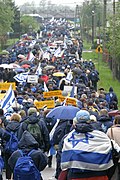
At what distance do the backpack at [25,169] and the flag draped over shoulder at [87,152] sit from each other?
4.79 feet

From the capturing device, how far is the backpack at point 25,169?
9289 mm

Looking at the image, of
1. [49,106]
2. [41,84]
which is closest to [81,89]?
[41,84]

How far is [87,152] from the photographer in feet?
25.6

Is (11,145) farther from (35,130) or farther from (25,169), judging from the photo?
(25,169)

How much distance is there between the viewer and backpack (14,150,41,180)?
929cm

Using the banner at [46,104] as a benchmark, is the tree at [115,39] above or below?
below

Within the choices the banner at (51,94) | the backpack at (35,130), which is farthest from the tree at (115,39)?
the backpack at (35,130)

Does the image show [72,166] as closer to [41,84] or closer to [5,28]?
[41,84]

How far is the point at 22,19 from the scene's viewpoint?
4451 inches

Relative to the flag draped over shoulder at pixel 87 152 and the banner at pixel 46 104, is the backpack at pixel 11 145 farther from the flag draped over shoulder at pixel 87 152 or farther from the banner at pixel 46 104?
the banner at pixel 46 104

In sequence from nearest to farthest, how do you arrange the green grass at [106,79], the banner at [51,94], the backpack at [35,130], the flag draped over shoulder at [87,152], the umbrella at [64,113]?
the flag draped over shoulder at [87,152] → the backpack at [35,130] → the umbrella at [64,113] → the banner at [51,94] → the green grass at [106,79]

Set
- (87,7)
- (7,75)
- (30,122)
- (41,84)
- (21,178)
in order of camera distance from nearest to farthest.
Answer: (21,178) → (30,122) → (41,84) → (7,75) → (87,7)

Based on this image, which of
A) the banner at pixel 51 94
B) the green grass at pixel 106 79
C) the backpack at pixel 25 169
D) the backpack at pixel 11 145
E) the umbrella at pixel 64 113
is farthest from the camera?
the green grass at pixel 106 79

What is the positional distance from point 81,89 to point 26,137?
592 inches
